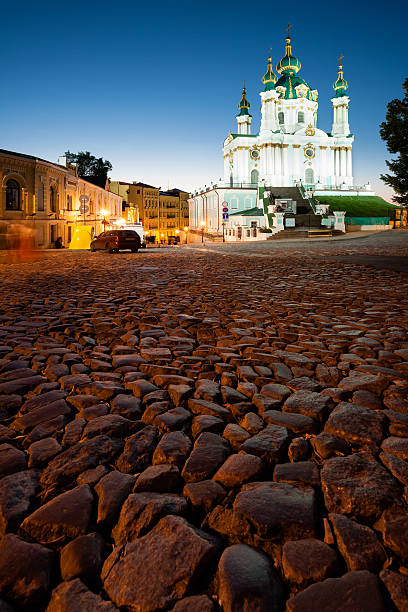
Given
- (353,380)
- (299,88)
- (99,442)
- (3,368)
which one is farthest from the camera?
(299,88)

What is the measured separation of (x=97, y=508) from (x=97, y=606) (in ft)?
1.46

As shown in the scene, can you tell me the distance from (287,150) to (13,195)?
5354 centimetres

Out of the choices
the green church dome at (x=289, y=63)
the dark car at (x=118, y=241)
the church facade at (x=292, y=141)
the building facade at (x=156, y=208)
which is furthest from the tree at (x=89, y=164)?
the dark car at (x=118, y=241)

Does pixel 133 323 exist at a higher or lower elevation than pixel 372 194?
lower

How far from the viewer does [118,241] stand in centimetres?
2498

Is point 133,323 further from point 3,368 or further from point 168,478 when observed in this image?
point 168,478

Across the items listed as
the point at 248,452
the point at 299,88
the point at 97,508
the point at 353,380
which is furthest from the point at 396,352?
the point at 299,88

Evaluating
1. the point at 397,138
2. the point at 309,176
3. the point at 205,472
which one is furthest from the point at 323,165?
the point at 205,472

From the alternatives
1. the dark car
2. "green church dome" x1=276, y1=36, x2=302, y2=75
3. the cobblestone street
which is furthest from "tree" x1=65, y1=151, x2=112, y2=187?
the cobblestone street

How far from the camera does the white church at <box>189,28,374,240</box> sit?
236ft

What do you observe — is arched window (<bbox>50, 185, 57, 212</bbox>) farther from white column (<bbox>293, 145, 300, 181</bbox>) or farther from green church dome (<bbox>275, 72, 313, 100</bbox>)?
green church dome (<bbox>275, 72, 313, 100</bbox>)

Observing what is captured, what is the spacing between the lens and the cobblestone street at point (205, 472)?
4.27ft

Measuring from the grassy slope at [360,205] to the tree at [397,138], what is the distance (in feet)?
106

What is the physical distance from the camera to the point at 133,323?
5082 mm
